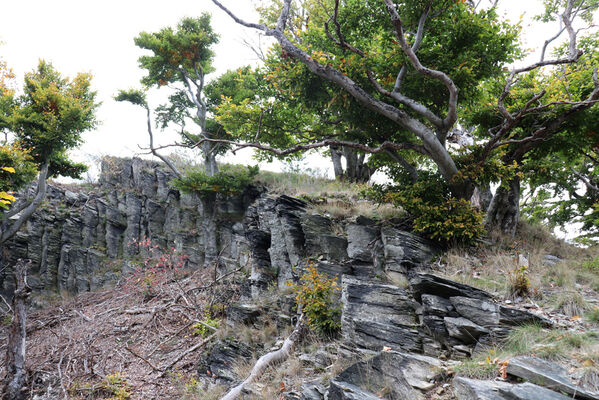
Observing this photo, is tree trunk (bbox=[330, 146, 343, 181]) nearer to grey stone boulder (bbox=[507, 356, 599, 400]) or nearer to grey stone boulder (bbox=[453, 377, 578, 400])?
grey stone boulder (bbox=[507, 356, 599, 400])

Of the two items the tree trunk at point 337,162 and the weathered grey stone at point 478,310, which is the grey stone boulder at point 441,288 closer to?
the weathered grey stone at point 478,310

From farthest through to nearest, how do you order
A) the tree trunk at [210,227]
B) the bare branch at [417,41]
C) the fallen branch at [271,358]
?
the tree trunk at [210,227], the bare branch at [417,41], the fallen branch at [271,358]

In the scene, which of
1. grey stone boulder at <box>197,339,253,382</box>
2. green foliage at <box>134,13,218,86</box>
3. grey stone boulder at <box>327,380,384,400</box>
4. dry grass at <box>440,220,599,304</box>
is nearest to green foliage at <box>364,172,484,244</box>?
dry grass at <box>440,220,599,304</box>

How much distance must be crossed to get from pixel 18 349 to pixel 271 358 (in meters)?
7.08

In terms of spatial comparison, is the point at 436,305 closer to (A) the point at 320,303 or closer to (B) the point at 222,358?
(A) the point at 320,303

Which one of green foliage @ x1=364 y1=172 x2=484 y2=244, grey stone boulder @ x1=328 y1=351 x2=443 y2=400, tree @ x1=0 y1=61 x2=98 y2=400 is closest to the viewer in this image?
grey stone boulder @ x1=328 y1=351 x2=443 y2=400

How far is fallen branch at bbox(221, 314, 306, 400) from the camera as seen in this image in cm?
613

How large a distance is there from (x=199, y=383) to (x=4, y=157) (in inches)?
437

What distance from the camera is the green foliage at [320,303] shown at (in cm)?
672

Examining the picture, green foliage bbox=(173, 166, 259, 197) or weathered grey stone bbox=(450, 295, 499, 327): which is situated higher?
green foliage bbox=(173, 166, 259, 197)

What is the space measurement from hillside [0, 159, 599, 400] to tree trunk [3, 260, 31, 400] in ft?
1.62

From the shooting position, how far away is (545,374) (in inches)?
132

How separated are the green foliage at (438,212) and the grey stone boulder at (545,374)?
13.5 ft

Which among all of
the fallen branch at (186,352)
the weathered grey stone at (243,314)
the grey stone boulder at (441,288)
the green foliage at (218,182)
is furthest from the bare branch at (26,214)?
the grey stone boulder at (441,288)
